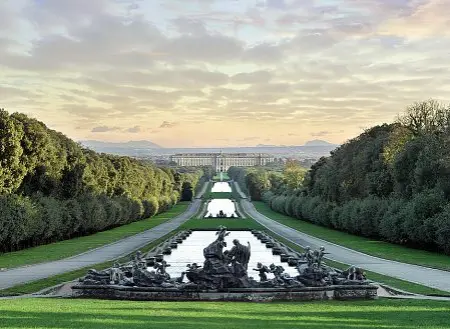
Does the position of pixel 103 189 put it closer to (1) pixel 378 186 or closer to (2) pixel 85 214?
(2) pixel 85 214

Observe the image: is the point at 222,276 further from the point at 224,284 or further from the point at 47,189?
the point at 47,189

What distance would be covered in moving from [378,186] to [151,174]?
54.0 m

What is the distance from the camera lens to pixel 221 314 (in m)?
18.5

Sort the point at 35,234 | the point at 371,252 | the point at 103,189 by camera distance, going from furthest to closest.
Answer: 1. the point at 103,189
2. the point at 35,234
3. the point at 371,252

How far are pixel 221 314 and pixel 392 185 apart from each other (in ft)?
142

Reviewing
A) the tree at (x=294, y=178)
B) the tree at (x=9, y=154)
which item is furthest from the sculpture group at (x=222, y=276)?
the tree at (x=294, y=178)

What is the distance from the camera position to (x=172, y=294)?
22.4 meters

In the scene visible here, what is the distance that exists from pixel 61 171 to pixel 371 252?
2872 cm

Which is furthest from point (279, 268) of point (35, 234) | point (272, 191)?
point (272, 191)

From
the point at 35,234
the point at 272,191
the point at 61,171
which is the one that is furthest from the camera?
the point at 272,191

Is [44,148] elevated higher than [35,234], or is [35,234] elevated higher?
[44,148]

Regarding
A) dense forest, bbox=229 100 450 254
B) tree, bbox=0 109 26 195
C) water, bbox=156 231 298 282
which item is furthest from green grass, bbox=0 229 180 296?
dense forest, bbox=229 100 450 254

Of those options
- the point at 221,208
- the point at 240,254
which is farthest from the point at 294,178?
the point at 240,254

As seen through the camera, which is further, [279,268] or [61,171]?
[61,171]
